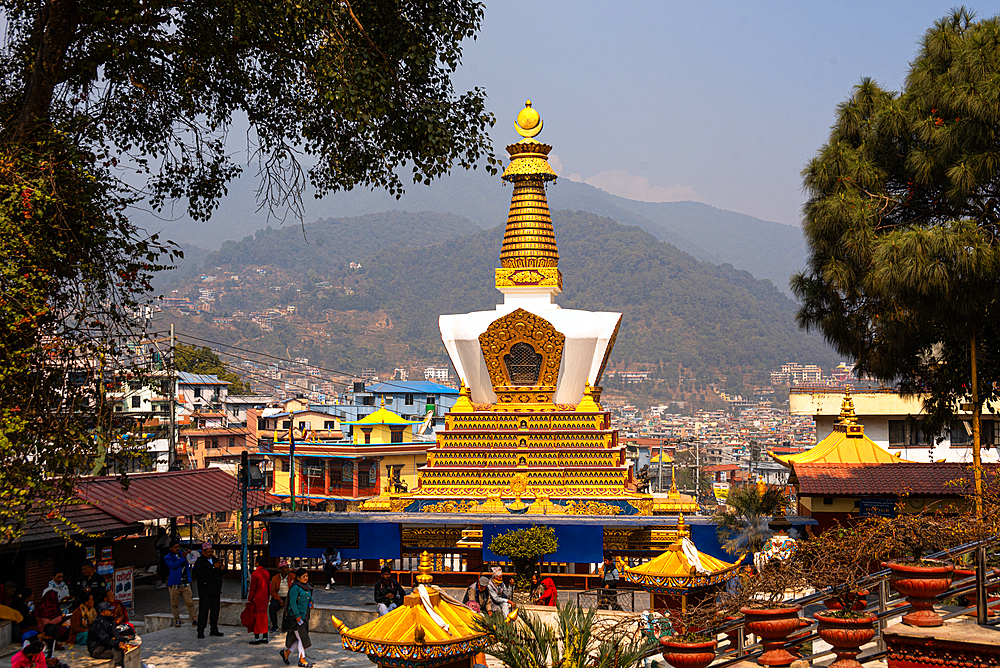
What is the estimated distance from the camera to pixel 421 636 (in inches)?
346

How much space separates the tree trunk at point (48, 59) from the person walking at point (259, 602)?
741 cm

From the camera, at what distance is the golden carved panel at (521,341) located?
27.5 m

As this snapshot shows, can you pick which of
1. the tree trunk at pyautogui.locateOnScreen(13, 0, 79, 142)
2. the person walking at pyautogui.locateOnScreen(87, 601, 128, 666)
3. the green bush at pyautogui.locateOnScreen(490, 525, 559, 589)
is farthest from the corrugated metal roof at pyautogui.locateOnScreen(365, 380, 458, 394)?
the tree trunk at pyautogui.locateOnScreen(13, 0, 79, 142)

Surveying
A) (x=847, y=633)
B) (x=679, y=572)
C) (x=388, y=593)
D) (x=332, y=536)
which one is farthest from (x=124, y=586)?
(x=847, y=633)

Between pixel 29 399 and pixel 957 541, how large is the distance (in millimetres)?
10583

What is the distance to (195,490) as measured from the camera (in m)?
22.0

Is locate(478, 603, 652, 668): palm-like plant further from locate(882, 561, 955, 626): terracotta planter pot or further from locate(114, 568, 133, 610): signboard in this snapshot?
locate(114, 568, 133, 610): signboard

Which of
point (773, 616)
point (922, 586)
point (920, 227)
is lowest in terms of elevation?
point (773, 616)

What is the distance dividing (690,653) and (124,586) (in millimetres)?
10965

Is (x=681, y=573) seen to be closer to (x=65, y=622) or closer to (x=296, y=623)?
(x=296, y=623)

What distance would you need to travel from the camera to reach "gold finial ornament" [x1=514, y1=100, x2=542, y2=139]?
98.8 ft

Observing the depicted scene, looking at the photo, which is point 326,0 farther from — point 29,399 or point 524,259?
point 524,259

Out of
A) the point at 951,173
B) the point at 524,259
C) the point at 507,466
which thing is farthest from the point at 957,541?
Result: the point at 524,259

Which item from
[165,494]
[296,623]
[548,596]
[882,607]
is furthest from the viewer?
[165,494]
